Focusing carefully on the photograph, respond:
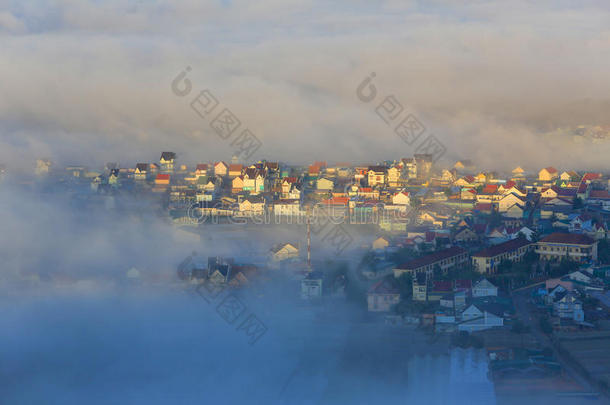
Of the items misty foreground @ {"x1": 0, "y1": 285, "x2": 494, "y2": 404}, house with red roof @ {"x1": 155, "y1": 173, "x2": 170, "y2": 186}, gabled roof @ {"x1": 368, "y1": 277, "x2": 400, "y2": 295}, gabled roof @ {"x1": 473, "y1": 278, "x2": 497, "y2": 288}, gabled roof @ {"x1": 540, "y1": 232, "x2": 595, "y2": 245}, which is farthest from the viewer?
house with red roof @ {"x1": 155, "y1": 173, "x2": 170, "y2": 186}

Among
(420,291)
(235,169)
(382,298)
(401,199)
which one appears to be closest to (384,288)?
(382,298)

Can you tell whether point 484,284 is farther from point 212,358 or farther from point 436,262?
point 212,358

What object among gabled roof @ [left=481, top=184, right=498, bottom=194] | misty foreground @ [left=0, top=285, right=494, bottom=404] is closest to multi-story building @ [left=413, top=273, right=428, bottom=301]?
misty foreground @ [left=0, top=285, right=494, bottom=404]

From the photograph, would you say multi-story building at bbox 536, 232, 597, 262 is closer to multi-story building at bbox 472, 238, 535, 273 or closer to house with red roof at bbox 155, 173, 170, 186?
multi-story building at bbox 472, 238, 535, 273

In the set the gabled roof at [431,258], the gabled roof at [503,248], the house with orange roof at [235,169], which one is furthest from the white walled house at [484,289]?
the house with orange roof at [235,169]

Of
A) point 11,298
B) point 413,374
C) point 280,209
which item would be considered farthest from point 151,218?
point 413,374

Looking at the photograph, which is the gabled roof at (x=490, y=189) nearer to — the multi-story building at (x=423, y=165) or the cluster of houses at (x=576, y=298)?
the multi-story building at (x=423, y=165)

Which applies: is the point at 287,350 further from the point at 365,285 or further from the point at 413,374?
the point at 365,285
